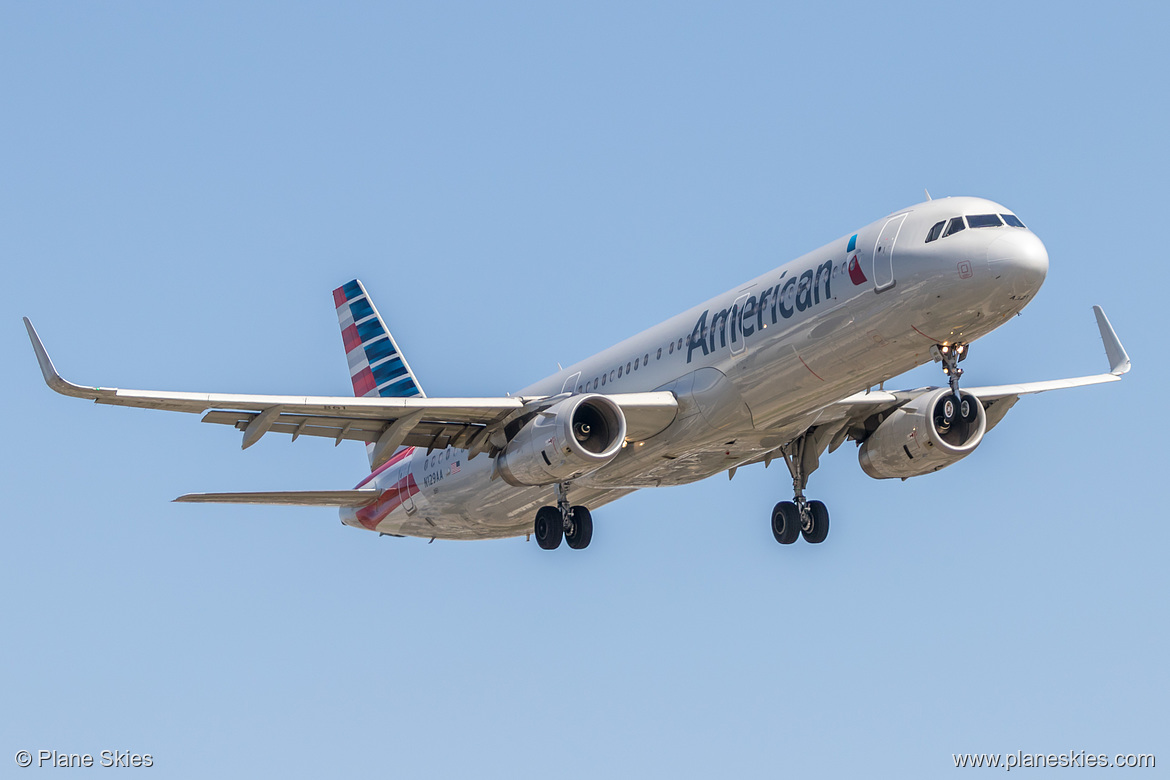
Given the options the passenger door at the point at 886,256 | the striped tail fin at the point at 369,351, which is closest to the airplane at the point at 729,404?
the passenger door at the point at 886,256

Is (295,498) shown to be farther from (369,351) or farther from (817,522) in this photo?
(817,522)

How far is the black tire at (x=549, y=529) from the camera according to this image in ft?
116

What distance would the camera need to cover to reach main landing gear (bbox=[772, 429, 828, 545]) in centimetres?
3716

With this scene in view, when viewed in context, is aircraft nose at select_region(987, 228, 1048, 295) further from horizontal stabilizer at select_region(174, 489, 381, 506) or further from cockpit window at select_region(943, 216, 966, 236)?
horizontal stabilizer at select_region(174, 489, 381, 506)

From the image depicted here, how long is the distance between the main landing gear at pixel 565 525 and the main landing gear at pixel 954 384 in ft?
27.8

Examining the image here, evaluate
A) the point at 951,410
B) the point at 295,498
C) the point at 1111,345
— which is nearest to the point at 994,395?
the point at 1111,345

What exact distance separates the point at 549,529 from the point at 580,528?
77 centimetres

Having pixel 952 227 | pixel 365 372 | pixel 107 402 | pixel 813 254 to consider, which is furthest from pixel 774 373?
pixel 365 372

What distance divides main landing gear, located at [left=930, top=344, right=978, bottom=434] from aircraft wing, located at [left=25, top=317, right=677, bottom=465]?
5.80 meters

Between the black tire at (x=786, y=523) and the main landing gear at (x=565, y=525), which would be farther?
the black tire at (x=786, y=523)

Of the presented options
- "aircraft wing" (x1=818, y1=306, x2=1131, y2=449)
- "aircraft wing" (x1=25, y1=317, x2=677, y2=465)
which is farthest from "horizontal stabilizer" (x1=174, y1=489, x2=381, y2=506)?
"aircraft wing" (x1=818, y1=306, x2=1131, y2=449)

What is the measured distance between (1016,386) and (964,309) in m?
11.9

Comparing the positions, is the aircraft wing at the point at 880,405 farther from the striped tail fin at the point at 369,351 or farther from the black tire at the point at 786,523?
the striped tail fin at the point at 369,351

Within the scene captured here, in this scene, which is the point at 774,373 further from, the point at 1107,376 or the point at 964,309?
the point at 1107,376
